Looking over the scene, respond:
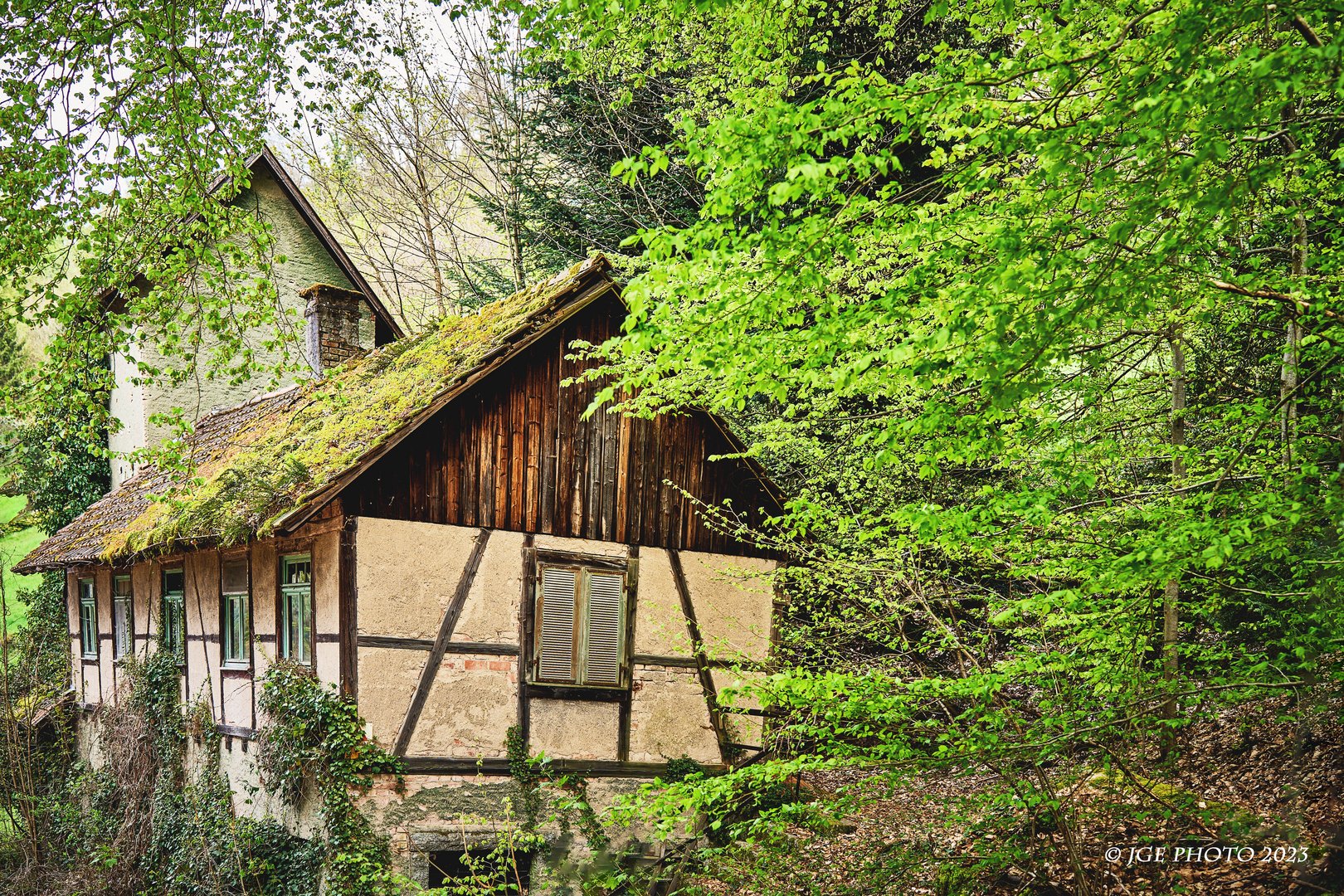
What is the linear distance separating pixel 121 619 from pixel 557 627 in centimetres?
819

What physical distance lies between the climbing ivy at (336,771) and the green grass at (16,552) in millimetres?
14183

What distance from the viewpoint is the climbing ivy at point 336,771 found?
7758mm

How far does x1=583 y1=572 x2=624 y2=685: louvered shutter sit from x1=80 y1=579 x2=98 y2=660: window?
31.8 feet

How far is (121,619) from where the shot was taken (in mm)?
13570

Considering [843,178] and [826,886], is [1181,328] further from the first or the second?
[826,886]

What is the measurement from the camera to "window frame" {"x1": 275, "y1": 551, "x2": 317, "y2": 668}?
890 cm

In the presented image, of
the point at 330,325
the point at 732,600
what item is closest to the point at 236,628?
the point at 330,325

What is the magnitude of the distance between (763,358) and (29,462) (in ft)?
56.2

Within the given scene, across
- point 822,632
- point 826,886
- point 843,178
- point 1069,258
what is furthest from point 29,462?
point 1069,258

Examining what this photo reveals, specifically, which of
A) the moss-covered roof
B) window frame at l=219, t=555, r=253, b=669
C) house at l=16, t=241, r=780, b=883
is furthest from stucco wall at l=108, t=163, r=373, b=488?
window frame at l=219, t=555, r=253, b=669

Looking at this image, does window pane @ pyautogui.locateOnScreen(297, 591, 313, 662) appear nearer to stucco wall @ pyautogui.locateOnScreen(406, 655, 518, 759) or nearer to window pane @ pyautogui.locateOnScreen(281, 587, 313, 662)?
window pane @ pyautogui.locateOnScreen(281, 587, 313, 662)

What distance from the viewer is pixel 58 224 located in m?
5.61

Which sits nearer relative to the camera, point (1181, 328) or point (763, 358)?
point (763, 358)

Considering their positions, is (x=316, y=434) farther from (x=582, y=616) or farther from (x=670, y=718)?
(x=670, y=718)
